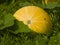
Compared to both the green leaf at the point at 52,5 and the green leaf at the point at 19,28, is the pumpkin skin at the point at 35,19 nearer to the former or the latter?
the green leaf at the point at 19,28

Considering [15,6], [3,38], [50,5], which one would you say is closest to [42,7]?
[50,5]

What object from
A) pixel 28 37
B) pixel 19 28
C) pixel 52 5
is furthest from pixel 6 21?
pixel 52 5

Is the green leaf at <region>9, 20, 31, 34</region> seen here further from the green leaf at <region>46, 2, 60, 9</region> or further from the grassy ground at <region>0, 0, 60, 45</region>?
the green leaf at <region>46, 2, 60, 9</region>

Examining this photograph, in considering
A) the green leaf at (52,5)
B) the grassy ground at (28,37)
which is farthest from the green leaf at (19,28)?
the green leaf at (52,5)

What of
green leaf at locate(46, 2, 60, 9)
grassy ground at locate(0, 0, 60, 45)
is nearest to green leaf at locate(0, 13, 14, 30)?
grassy ground at locate(0, 0, 60, 45)

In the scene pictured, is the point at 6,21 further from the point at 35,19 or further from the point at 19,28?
the point at 35,19

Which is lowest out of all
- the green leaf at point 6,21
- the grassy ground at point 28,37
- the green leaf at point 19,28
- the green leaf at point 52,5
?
the grassy ground at point 28,37

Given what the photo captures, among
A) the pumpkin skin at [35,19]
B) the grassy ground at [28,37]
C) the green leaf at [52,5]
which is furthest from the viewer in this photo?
the green leaf at [52,5]

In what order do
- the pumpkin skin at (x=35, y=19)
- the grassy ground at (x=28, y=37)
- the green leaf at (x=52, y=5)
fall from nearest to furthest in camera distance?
the grassy ground at (x=28, y=37) → the pumpkin skin at (x=35, y=19) → the green leaf at (x=52, y=5)

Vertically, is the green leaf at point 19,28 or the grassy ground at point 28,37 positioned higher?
the green leaf at point 19,28
